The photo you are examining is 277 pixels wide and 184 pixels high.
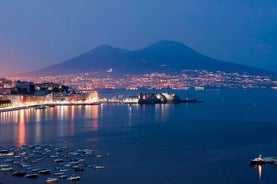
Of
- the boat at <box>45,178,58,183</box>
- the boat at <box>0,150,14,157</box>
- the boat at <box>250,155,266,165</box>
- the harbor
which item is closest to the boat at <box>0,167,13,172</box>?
the harbor

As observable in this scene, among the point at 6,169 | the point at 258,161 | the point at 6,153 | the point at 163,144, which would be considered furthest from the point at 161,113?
the point at 6,169

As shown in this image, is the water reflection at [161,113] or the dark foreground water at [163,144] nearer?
the dark foreground water at [163,144]

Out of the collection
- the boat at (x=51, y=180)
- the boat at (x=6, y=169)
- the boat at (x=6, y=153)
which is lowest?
the boat at (x=51, y=180)

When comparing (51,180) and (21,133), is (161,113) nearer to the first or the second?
(21,133)

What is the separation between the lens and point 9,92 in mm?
28688

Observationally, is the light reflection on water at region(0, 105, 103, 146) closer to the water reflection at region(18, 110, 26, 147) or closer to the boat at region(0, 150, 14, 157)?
the water reflection at region(18, 110, 26, 147)

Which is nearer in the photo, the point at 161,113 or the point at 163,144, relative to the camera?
the point at 163,144

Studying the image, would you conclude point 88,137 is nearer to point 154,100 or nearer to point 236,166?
point 236,166

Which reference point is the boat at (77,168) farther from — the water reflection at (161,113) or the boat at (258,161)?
the water reflection at (161,113)

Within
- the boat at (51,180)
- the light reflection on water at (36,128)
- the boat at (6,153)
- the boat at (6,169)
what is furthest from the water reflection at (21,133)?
the boat at (51,180)

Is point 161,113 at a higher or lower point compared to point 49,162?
higher

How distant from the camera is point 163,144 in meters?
11.6

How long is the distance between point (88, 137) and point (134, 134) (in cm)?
137

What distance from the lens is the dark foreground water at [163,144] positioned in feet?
26.6
